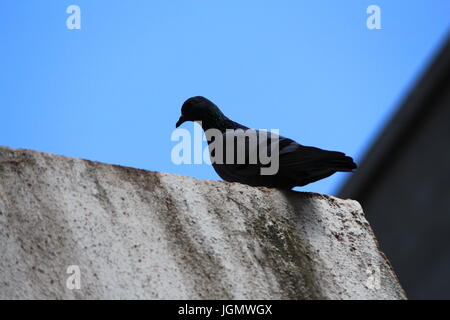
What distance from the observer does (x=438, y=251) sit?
12156mm

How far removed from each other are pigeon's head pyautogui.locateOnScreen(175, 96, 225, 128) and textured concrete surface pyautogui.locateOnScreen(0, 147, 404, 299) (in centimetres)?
226

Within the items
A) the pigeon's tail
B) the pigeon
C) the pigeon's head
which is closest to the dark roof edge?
the pigeon's head

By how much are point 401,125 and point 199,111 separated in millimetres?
7376

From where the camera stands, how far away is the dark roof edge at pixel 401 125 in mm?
12085

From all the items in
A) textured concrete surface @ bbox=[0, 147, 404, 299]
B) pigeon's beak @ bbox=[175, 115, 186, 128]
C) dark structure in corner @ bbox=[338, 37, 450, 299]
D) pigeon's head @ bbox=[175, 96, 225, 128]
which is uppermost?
pigeon's head @ bbox=[175, 96, 225, 128]

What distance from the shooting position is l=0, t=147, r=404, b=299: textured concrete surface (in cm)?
316

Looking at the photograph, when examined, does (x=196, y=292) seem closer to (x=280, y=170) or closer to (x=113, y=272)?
(x=113, y=272)

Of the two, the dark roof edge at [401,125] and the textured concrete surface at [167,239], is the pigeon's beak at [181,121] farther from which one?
the dark roof edge at [401,125]

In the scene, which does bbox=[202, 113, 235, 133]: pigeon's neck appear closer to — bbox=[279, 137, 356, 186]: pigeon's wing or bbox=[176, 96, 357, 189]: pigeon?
bbox=[176, 96, 357, 189]: pigeon

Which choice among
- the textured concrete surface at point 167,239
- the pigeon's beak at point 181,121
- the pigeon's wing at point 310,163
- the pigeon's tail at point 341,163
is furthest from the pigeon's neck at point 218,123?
the textured concrete surface at point 167,239

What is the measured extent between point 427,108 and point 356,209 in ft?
29.5

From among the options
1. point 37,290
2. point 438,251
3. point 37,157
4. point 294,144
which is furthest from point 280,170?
point 438,251

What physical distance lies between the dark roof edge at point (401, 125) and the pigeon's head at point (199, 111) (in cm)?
630

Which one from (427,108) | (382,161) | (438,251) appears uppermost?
(427,108)
